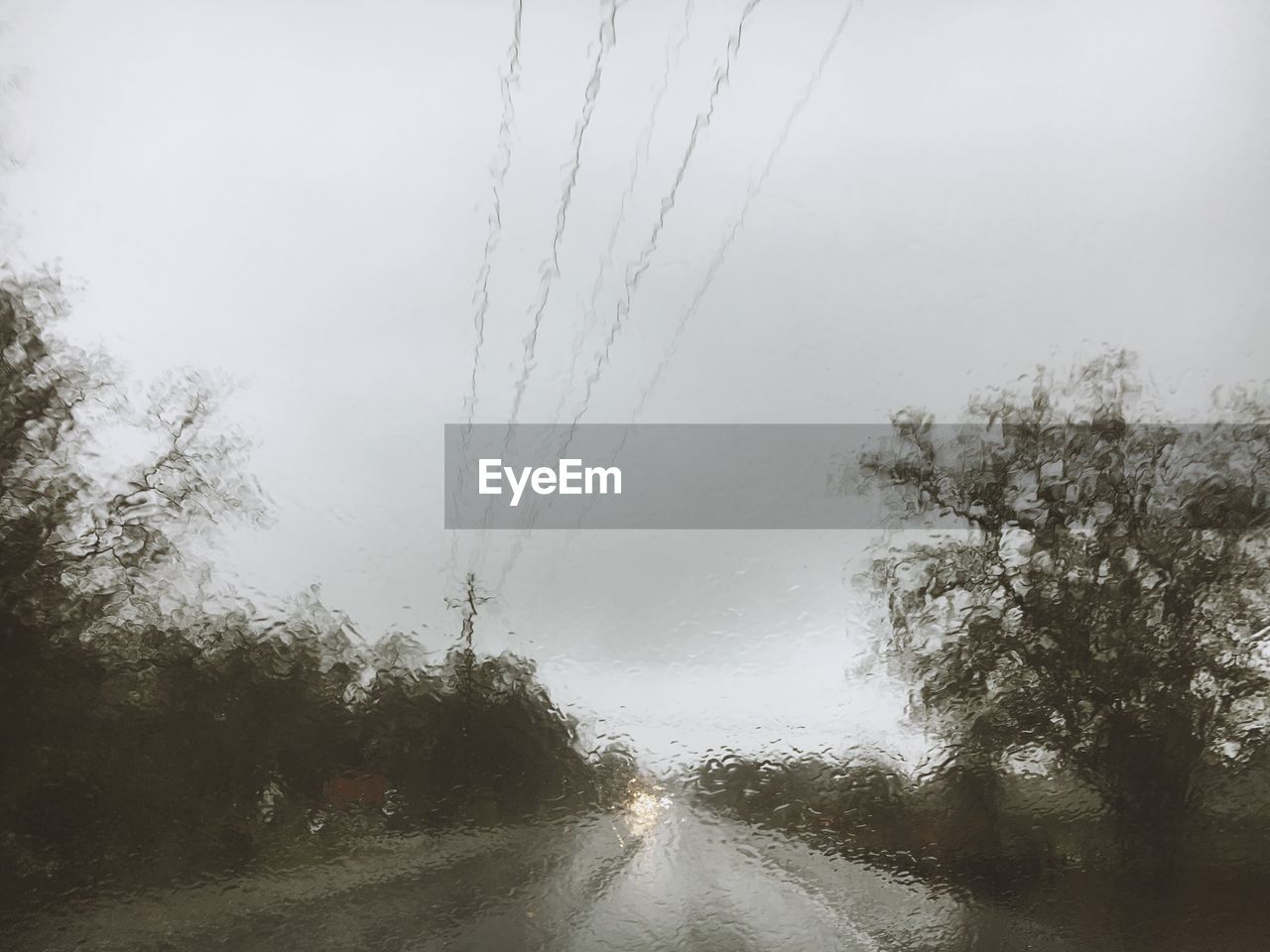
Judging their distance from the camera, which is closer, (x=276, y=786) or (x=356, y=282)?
(x=276, y=786)

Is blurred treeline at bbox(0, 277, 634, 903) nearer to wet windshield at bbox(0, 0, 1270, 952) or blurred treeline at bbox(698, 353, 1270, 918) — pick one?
wet windshield at bbox(0, 0, 1270, 952)

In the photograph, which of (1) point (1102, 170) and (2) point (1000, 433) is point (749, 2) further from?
(2) point (1000, 433)

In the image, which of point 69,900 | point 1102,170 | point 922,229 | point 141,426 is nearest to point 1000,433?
point 922,229

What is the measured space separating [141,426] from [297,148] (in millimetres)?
1039

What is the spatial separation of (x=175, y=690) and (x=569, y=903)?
53.6 inches

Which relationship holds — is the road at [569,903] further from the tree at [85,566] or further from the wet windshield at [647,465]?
the tree at [85,566]

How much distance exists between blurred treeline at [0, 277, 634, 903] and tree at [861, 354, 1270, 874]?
47.8 inches

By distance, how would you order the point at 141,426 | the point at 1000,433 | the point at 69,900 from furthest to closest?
the point at 1000,433, the point at 141,426, the point at 69,900

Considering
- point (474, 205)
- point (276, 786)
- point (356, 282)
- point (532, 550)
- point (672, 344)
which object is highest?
point (474, 205)

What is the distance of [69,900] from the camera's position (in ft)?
6.68

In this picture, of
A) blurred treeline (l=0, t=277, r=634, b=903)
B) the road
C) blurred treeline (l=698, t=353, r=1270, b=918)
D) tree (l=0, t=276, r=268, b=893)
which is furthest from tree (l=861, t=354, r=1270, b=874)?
tree (l=0, t=276, r=268, b=893)

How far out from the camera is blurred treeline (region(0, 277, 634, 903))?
2090 millimetres

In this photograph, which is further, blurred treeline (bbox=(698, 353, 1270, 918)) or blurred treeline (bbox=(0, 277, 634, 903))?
blurred treeline (bbox=(698, 353, 1270, 918))

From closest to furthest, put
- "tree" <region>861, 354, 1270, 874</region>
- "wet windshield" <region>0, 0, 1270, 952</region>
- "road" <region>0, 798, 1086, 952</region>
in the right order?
"road" <region>0, 798, 1086, 952</region>
"wet windshield" <region>0, 0, 1270, 952</region>
"tree" <region>861, 354, 1270, 874</region>
